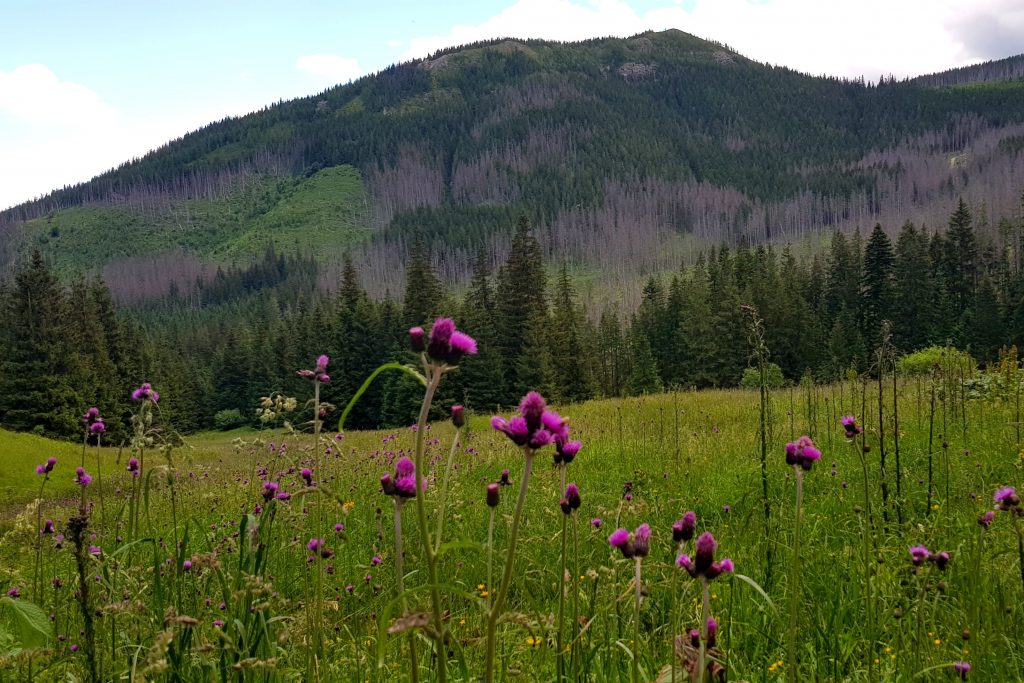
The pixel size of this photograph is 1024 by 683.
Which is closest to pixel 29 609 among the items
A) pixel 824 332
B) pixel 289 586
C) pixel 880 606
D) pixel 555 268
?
pixel 289 586

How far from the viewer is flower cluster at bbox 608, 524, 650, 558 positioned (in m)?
1.50

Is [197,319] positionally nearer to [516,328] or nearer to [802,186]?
[516,328]

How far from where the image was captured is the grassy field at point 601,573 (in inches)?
86.1

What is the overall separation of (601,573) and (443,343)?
7.88ft

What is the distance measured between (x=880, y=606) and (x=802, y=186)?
713 feet

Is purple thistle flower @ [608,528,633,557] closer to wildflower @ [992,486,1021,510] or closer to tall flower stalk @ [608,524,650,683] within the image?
tall flower stalk @ [608,524,650,683]

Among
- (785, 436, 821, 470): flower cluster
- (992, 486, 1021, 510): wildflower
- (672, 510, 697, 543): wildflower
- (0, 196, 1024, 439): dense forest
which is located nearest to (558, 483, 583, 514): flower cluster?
(672, 510, 697, 543): wildflower

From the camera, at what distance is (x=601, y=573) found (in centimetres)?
320

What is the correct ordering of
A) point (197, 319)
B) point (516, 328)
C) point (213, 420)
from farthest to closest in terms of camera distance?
point (197, 319) < point (213, 420) < point (516, 328)

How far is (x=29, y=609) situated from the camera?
1.93 m

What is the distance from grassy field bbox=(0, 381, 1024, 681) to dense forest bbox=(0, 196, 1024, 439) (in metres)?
21.0

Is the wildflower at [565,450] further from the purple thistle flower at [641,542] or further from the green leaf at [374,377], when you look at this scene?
the green leaf at [374,377]

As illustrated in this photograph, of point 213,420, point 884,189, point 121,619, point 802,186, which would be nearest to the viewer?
point 121,619

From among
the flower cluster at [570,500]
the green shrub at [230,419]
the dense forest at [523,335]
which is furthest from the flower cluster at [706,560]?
the green shrub at [230,419]
